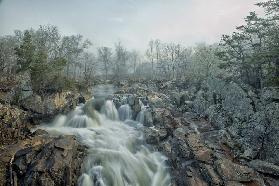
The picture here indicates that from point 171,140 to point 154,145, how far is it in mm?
1610

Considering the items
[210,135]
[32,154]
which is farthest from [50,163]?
[210,135]

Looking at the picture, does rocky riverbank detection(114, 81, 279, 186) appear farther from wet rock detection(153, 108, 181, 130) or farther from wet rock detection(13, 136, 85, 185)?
wet rock detection(13, 136, 85, 185)

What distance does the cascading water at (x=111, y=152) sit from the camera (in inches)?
895

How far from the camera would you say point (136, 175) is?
2356 cm

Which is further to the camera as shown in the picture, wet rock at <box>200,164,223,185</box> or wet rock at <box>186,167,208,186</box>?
wet rock at <box>186,167,208,186</box>

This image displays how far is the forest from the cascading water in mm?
82

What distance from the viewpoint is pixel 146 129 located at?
30.5 m

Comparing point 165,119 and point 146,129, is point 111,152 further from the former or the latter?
point 165,119

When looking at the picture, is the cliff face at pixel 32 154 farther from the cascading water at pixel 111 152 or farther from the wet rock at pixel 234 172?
the wet rock at pixel 234 172

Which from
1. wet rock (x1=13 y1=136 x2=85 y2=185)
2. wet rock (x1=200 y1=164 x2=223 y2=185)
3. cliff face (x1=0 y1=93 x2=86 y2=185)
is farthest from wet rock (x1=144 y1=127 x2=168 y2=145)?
wet rock (x1=13 y1=136 x2=85 y2=185)

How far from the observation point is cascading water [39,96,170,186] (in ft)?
74.6

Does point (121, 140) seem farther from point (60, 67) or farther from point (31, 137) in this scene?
point (60, 67)

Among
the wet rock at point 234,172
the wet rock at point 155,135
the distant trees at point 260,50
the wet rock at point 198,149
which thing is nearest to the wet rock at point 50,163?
the wet rock at point 155,135

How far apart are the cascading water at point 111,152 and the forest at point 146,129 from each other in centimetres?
8
